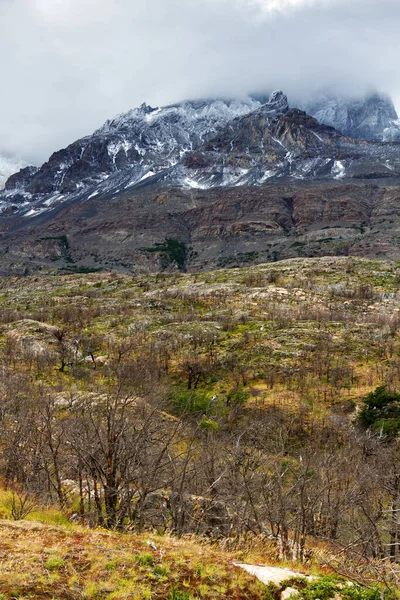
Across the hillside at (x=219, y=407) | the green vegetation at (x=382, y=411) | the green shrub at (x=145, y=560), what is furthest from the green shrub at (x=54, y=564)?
the green vegetation at (x=382, y=411)

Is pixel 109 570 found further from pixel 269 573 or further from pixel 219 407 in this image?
pixel 219 407

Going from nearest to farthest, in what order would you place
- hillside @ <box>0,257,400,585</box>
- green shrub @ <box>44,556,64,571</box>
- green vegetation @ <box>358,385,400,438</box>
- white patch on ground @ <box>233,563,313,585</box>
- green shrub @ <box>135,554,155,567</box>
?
green shrub @ <box>44,556,64,571</box> → white patch on ground @ <box>233,563,313,585</box> → green shrub @ <box>135,554,155,567</box> → hillside @ <box>0,257,400,585</box> → green vegetation @ <box>358,385,400,438</box>

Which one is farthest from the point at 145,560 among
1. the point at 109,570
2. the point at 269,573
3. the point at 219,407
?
the point at 219,407

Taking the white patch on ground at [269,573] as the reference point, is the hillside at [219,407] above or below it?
below

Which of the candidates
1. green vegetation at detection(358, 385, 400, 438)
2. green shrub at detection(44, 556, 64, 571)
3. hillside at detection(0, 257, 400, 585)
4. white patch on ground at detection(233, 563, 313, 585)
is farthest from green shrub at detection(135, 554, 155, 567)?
green vegetation at detection(358, 385, 400, 438)

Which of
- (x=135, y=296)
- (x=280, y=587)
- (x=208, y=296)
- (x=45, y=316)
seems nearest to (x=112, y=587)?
(x=280, y=587)

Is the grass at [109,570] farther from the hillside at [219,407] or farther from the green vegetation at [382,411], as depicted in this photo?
the green vegetation at [382,411]

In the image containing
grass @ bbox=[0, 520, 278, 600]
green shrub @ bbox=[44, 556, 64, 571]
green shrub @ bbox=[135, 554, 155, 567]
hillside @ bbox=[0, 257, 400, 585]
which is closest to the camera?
grass @ bbox=[0, 520, 278, 600]

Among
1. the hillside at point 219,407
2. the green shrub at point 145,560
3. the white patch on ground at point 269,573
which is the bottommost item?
the hillside at point 219,407

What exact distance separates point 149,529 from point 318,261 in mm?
121653

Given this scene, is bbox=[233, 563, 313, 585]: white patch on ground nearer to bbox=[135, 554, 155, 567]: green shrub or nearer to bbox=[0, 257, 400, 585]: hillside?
bbox=[0, 257, 400, 585]: hillside

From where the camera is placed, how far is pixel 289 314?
73.2m

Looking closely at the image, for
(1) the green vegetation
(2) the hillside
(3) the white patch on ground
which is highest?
(3) the white patch on ground

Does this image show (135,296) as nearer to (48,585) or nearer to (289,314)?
(289,314)
